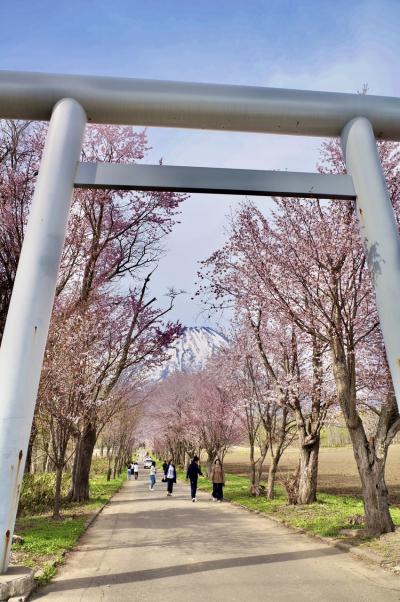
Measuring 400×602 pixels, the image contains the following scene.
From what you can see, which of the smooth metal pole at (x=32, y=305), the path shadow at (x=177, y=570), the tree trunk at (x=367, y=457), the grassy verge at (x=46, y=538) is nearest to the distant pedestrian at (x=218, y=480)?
the grassy verge at (x=46, y=538)

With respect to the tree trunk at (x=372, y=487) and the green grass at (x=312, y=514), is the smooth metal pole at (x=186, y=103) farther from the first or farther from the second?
the green grass at (x=312, y=514)

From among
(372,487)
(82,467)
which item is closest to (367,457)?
(372,487)

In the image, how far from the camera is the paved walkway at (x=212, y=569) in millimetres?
5223

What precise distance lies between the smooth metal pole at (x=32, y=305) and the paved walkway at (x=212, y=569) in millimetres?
1760

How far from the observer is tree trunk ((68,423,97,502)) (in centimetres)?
1678

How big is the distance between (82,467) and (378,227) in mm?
15092

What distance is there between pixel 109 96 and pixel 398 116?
3447 mm

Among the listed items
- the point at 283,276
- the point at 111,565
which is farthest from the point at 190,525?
the point at 283,276

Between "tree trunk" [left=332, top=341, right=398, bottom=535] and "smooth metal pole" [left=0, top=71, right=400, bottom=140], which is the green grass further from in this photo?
"smooth metal pole" [left=0, top=71, right=400, bottom=140]

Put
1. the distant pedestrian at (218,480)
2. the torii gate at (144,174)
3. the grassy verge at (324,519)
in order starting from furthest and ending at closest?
the distant pedestrian at (218,480) → the grassy verge at (324,519) → the torii gate at (144,174)

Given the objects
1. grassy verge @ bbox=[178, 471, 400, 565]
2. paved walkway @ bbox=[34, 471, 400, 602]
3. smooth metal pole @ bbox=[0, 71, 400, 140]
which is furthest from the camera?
grassy verge @ bbox=[178, 471, 400, 565]

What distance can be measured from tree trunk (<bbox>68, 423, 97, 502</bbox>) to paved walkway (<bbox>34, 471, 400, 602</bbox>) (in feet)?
20.3

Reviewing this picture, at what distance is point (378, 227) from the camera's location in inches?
198

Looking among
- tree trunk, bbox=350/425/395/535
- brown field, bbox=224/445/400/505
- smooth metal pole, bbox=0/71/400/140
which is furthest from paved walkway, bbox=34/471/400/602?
brown field, bbox=224/445/400/505
